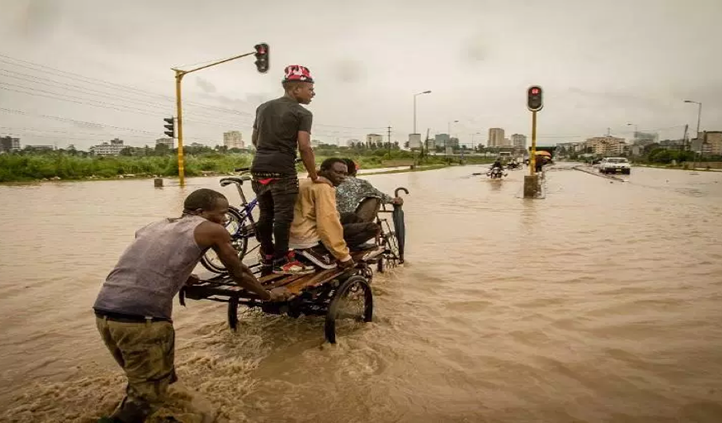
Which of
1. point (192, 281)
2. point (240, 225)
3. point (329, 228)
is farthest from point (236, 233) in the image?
point (192, 281)

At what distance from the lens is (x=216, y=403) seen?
331 cm

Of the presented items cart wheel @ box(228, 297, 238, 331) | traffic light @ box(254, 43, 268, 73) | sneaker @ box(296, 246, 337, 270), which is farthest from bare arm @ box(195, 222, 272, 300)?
traffic light @ box(254, 43, 268, 73)

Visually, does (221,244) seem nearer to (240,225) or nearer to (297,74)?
(297,74)

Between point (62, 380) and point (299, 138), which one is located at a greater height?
point (299, 138)

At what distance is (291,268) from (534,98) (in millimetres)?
14305

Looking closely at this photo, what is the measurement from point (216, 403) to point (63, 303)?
10.3 ft

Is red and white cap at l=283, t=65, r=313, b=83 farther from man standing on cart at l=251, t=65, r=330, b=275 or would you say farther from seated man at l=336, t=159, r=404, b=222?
seated man at l=336, t=159, r=404, b=222

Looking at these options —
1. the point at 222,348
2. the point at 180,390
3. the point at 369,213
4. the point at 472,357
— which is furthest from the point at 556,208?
the point at 180,390

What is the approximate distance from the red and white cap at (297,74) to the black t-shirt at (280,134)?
20cm

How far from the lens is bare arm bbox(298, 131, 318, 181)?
4.62m

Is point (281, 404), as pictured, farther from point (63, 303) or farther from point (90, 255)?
point (90, 255)

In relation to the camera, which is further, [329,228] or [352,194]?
[352,194]

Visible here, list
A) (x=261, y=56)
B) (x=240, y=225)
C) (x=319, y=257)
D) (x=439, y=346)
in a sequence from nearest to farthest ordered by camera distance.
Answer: (x=439, y=346), (x=319, y=257), (x=240, y=225), (x=261, y=56)

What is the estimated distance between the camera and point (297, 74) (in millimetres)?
4668
